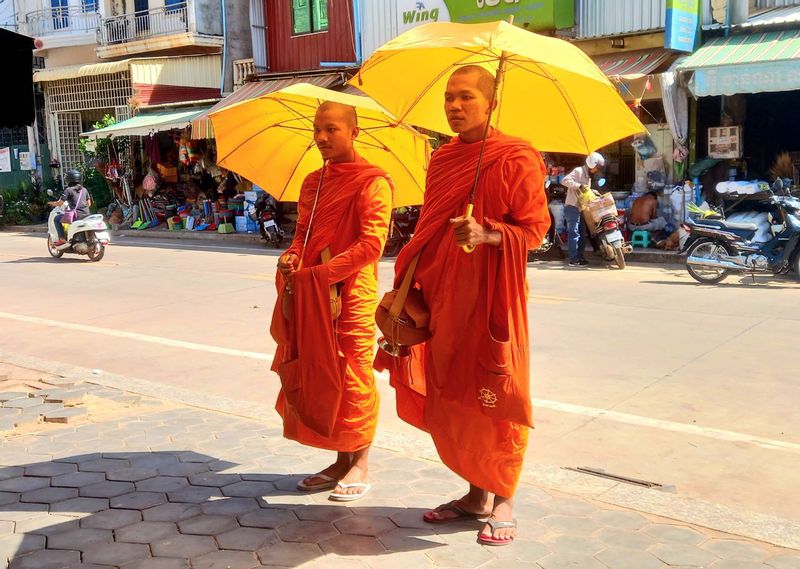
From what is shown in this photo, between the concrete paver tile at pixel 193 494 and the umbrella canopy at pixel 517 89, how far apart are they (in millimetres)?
1893

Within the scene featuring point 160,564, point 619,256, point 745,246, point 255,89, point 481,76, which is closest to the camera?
point 160,564

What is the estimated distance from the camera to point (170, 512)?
3443 millimetres

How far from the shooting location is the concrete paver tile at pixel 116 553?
3008mm

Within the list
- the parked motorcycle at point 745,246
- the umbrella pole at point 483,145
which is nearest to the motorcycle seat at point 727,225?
the parked motorcycle at point 745,246

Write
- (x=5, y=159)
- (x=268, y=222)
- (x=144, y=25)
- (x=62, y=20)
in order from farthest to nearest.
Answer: (x=5, y=159) < (x=62, y=20) < (x=144, y=25) < (x=268, y=222)

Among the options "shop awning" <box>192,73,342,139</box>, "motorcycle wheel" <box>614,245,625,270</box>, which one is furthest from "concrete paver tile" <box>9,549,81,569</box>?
"shop awning" <box>192,73,342,139</box>

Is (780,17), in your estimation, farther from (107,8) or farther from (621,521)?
(107,8)

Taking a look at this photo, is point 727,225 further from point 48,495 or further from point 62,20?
point 62,20

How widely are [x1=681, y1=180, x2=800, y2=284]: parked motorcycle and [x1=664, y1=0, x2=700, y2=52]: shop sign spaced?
305 cm

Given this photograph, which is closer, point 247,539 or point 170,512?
point 247,539

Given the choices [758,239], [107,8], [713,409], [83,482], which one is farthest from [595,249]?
[107,8]

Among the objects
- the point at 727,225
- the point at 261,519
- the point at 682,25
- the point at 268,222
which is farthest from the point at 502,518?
the point at 268,222

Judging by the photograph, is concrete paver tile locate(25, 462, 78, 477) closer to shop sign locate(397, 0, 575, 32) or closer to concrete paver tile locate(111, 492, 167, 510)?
concrete paver tile locate(111, 492, 167, 510)

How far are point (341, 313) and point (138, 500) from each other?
1.23m
